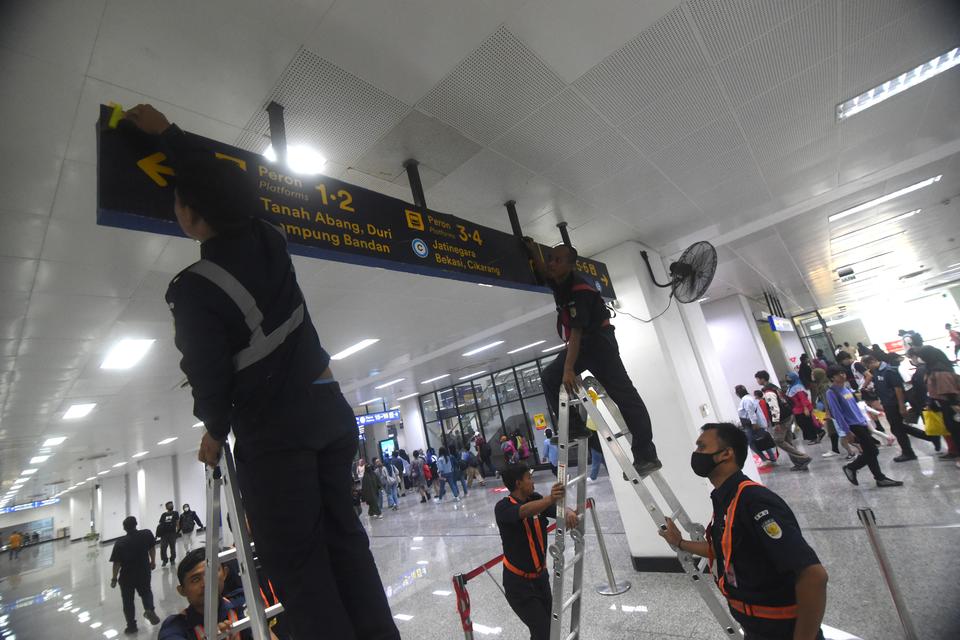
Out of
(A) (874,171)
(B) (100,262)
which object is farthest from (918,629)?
(B) (100,262)

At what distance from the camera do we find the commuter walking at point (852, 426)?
6047 mm

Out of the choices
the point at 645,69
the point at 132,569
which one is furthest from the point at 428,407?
the point at 645,69

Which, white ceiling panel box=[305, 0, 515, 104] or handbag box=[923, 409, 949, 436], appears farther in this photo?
handbag box=[923, 409, 949, 436]

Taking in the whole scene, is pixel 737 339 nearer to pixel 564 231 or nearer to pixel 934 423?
pixel 934 423

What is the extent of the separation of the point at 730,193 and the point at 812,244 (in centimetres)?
481

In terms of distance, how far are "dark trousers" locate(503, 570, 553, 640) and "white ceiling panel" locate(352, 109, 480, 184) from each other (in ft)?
10.7

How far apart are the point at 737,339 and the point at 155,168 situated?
1439 centimetres

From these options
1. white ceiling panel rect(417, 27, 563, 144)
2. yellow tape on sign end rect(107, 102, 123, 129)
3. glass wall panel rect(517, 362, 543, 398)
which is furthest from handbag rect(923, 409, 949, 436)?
glass wall panel rect(517, 362, 543, 398)

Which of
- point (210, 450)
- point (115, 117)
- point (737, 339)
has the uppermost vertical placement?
point (115, 117)

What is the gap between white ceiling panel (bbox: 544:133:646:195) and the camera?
3.88 meters

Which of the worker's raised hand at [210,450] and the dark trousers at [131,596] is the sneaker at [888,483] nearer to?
the worker's raised hand at [210,450]

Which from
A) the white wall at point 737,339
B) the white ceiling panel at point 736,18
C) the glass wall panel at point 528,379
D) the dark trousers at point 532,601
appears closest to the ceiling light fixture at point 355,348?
the dark trousers at point 532,601

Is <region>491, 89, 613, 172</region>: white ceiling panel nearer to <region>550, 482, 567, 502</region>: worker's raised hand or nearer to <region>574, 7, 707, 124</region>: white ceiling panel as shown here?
<region>574, 7, 707, 124</region>: white ceiling panel

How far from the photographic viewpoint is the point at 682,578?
4.77 metres
